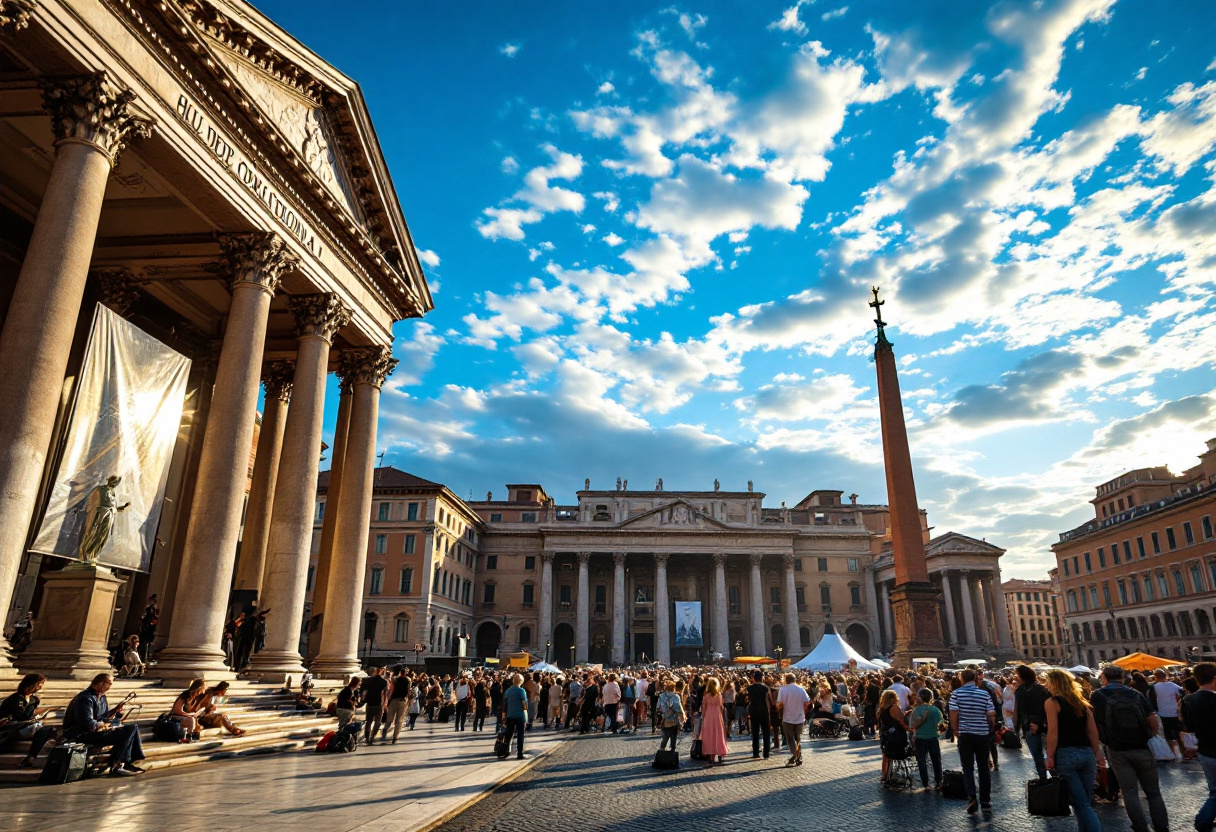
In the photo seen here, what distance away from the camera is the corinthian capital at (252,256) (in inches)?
563

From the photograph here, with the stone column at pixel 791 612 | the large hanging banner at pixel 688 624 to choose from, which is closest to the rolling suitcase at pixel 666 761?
the large hanging banner at pixel 688 624

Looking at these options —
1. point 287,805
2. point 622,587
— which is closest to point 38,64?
point 287,805

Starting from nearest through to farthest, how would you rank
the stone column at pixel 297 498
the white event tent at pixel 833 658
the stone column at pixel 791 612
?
the stone column at pixel 297 498 → the white event tent at pixel 833 658 → the stone column at pixel 791 612

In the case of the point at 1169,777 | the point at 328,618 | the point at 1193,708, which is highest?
the point at 328,618

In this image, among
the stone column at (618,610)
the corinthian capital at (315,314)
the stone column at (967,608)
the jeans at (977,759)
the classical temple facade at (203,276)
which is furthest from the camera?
the stone column at (618,610)

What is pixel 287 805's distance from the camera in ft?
23.5

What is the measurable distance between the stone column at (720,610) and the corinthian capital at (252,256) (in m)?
56.2

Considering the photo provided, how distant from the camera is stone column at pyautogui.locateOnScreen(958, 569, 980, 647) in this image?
62.6m

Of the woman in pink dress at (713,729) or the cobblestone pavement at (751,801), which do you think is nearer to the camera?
the cobblestone pavement at (751,801)

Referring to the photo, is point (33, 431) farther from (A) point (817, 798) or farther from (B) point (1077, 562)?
(B) point (1077, 562)

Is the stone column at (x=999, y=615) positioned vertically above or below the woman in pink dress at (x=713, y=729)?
above

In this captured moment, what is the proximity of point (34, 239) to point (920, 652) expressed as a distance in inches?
1060

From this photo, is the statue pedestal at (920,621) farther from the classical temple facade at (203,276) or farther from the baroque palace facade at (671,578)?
the baroque palace facade at (671,578)

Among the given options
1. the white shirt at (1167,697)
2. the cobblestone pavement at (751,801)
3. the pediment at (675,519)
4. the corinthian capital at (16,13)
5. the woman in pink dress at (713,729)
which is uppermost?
the pediment at (675,519)
